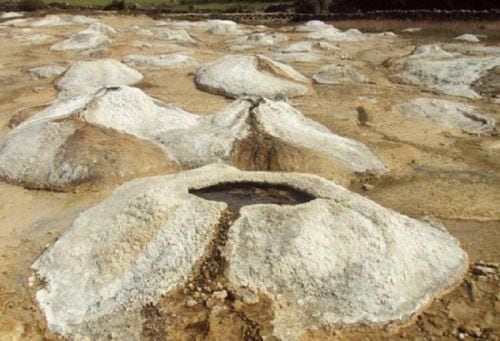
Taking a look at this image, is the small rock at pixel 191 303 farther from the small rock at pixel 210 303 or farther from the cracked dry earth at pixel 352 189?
the small rock at pixel 210 303

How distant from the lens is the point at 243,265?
7.81 metres

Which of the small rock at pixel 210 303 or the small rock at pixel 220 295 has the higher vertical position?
the small rock at pixel 220 295

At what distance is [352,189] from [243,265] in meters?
4.71

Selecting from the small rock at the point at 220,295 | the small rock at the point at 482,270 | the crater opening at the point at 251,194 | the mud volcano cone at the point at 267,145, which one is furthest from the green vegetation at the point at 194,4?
the small rock at the point at 220,295

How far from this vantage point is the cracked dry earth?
288 inches

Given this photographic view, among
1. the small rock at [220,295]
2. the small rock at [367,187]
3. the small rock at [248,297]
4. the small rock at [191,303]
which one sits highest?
the small rock at [248,297]

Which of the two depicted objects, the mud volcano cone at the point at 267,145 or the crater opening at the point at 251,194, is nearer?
the crater opening at the point at 251,194

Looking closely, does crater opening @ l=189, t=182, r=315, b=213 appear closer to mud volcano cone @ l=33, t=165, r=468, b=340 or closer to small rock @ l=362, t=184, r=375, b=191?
mud volcano cone @ l=33, t=165, r=468, b=340

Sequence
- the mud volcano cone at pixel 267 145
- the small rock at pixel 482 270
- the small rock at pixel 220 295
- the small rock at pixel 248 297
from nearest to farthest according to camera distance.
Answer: the small rock at pixel 248 297 < the small rock at pixel 220 295 < the small rock at pixel 482 270 < the mud volcano cone at pixel 267 145

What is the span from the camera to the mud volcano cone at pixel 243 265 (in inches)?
290

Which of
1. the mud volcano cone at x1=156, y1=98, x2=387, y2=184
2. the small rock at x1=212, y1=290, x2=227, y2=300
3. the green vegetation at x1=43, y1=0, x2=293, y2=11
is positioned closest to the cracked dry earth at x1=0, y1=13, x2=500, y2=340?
the small rock at x1=212, y1=290, x2=227, y2=300

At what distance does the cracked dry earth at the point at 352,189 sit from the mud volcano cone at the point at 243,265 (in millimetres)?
55

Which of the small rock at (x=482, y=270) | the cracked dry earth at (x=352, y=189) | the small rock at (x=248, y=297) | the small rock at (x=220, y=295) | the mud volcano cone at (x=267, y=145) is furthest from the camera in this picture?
the mud volcano cone at (x=267, y=145)

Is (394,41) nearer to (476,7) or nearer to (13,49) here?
(476,7)
